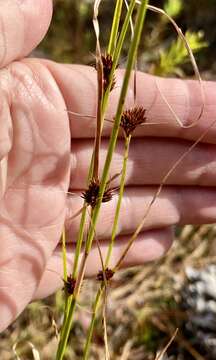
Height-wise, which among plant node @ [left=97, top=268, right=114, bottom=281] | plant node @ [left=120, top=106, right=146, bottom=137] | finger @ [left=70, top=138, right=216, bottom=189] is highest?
plant node @ [left=120, top=106, right=146, bottom=137]

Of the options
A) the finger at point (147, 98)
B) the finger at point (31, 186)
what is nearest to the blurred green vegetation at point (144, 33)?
the finger at point (147, 98)

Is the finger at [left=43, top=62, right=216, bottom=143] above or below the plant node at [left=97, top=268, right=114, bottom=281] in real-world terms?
above

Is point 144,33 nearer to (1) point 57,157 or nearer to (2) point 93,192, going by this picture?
(1) point 57,157

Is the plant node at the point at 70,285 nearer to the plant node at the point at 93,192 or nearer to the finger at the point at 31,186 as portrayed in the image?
the plant node at the point at 93,192

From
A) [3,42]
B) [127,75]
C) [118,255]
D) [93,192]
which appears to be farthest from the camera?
[118,255]

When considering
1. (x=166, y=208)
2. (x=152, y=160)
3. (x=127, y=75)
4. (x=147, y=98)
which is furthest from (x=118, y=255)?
(x=127, y=75)

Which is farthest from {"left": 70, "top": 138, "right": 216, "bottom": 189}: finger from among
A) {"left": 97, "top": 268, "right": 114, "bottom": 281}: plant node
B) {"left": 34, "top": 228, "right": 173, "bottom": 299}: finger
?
{"left": 97, "top": 268, "right": 114, "bottom": 281}: plant node

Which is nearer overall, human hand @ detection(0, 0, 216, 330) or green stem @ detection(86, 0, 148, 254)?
green stem @ detection(86, 0, 148, 254)

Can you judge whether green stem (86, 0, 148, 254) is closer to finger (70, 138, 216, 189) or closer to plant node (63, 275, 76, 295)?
plant node (63, 275, 76, 295)

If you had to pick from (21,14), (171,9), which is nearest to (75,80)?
(21,14)
